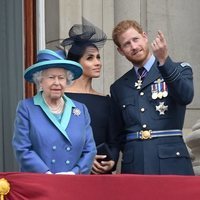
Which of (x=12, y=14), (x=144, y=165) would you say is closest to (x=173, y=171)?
Result: (x=144, y=165)

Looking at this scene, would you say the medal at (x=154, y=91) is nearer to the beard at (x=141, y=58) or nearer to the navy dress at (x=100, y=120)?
the beard at (x=141, y=58)

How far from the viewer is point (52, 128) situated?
17.4 feet

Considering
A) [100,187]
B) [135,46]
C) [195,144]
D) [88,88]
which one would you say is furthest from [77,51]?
[195,144]

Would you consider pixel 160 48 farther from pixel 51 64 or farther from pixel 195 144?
pixel 195 144

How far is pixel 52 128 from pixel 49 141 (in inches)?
3.3

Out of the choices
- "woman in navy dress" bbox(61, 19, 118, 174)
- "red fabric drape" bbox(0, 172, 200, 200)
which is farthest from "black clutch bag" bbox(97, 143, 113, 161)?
"red fabric drape" bbox(0, 172, 200, 200)

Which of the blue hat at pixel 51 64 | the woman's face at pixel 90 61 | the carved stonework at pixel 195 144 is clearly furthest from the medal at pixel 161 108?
the carved stonework at pixel 195 144

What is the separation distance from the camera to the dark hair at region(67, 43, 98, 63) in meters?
6.01

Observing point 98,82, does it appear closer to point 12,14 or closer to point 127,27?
point 12,14

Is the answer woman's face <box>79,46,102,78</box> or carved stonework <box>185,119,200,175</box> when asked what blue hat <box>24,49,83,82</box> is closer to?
woman's face <box>79,46,102,78</box>

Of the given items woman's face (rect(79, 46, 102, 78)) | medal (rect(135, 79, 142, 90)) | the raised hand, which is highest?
the raised hand

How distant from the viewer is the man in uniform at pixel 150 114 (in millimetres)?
5852

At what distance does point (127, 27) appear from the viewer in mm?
6031

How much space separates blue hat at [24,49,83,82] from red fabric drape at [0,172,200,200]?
2.44 feet
